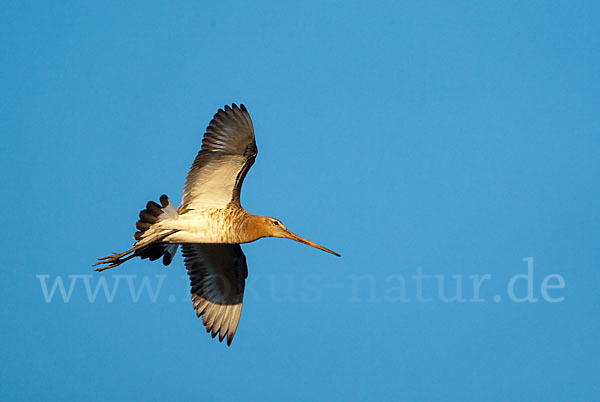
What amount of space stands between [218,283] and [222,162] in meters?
2.54

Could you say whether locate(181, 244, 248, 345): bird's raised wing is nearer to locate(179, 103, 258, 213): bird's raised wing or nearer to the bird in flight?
the bird in flight

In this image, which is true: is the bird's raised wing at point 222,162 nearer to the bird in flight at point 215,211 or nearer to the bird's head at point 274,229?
the bird in flight at point 215,211

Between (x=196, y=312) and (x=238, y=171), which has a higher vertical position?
(x=238, y=171)

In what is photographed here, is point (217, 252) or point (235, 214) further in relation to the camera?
point (217, 252)

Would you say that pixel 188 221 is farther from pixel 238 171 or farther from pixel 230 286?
pixel 230 286

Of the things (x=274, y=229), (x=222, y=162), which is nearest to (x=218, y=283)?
(x=274, y=229)

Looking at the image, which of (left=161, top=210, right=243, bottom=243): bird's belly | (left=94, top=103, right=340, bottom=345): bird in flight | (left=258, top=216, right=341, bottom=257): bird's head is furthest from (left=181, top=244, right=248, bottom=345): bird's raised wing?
(left=161, top=210, right=243, bottom=243): bird's belly

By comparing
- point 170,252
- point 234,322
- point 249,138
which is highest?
point 249,138

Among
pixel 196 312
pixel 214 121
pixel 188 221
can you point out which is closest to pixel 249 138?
pixel 214 121

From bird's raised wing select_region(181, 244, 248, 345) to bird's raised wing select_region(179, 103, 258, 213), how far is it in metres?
1.18

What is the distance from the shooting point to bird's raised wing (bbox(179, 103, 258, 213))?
37.4 ft

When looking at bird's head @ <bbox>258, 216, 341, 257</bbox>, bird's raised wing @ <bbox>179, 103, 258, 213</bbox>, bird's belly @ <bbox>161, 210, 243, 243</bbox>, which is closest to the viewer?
bird's raised wing @ <bbox>179, 103, 258, 213</bbox>

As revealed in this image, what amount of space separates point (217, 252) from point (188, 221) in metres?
1.55

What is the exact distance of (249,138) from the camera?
37.6ft
